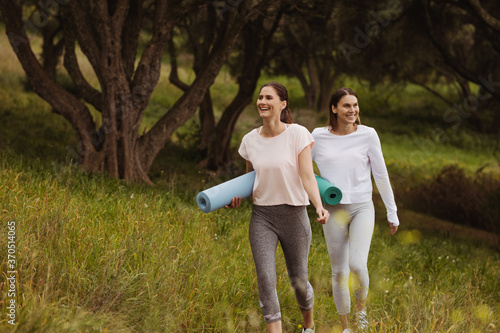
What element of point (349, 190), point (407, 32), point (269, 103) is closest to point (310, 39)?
point (407, 32)

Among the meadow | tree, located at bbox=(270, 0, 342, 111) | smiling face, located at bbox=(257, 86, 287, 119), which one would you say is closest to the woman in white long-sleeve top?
the meadow

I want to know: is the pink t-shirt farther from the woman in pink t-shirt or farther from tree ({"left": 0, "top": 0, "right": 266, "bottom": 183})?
tree ({"left": 0, "top": 0, "right": 266, "bottom": 183})

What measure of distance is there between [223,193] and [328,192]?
855mm

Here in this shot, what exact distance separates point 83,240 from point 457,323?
333cm

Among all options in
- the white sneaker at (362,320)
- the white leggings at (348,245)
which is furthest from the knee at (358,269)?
the white sneaker at (362,320)

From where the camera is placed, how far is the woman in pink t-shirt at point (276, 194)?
12.9 ft

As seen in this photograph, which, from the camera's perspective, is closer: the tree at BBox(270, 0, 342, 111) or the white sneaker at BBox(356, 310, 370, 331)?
the white sneaker at BBox(356, 310, 370, 331)

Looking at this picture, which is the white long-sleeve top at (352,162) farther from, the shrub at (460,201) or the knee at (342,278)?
the shrub at (460,201)

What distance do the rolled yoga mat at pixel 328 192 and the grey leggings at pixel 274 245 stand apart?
23 centimetres

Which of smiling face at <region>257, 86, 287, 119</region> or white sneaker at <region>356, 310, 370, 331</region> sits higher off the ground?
smiling face at <region>257, 86, 287, 119</region>

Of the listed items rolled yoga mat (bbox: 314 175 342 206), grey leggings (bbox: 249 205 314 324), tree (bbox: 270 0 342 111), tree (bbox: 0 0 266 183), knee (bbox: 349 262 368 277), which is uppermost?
tree (bbox: 270 0 342 111)

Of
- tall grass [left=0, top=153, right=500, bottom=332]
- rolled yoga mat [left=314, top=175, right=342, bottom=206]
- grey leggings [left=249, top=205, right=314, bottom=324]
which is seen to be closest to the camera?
tall grass [left=0, top=153, right=500, bottom=332]

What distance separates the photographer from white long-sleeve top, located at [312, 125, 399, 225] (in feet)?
14.7

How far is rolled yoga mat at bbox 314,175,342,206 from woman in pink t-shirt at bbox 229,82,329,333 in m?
0.19
